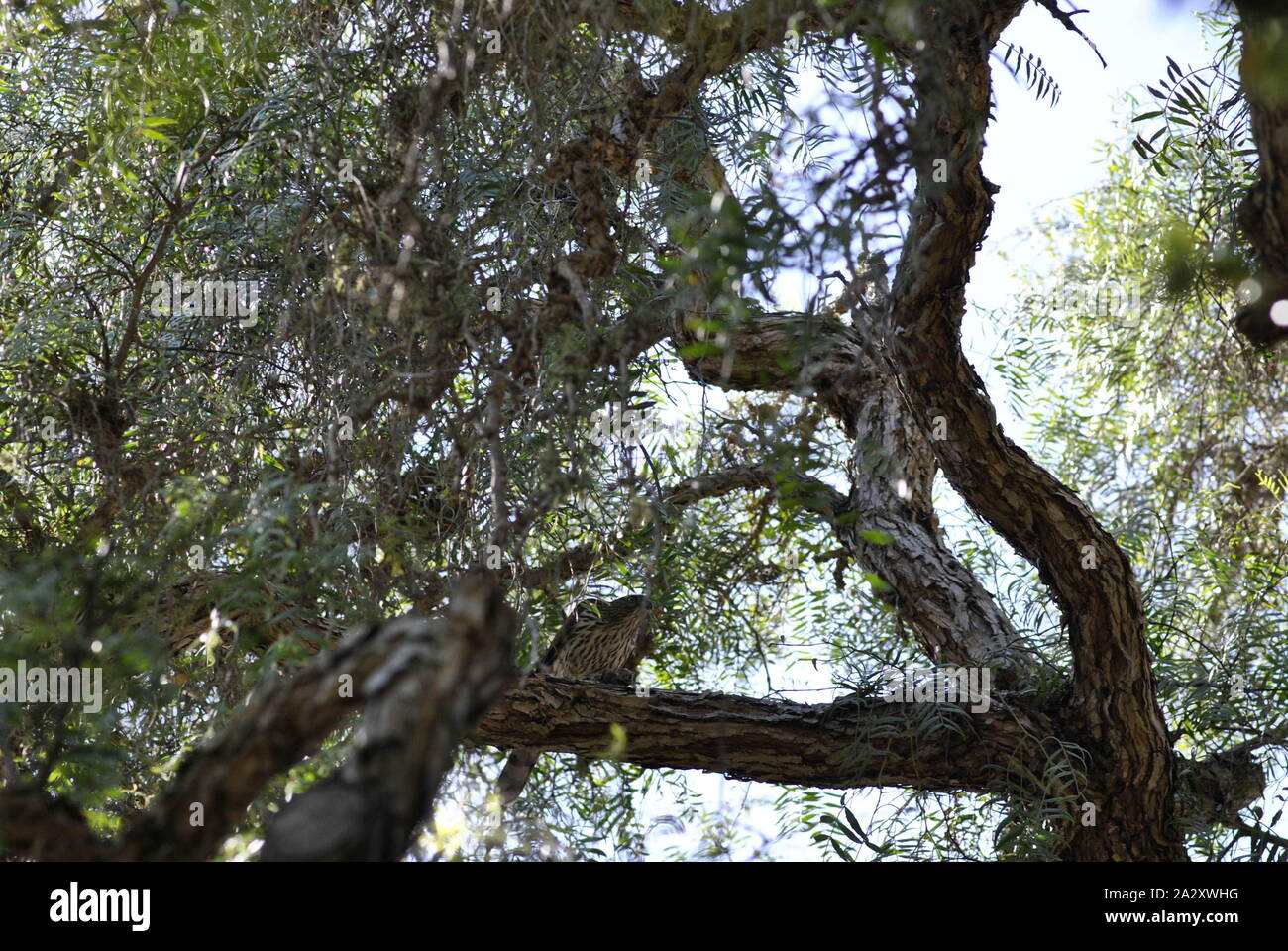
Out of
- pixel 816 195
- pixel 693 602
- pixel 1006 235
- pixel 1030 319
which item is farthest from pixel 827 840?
pixel 1006 235

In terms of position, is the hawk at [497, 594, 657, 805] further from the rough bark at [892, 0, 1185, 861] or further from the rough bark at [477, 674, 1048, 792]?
the rough bark at [892, 0, 1185, 861]

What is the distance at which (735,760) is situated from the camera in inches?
113

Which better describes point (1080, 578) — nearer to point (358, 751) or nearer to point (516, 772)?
point (516, 772)

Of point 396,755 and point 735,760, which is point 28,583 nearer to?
point 396,755

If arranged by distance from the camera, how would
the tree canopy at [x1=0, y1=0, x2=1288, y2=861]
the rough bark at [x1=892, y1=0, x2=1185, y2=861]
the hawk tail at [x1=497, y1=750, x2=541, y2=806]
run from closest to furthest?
the tree canopy at [x1=0, y1=0, x2=1288, y2=861] < the rough bark at [x1=892, y1=0, x2=1185, y2=861] < the hawk tail at [x1=497, y1=750, x2=541, y2=806]

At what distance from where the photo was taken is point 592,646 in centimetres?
334

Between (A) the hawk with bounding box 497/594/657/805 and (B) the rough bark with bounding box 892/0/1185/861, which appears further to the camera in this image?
(A) the hawk with bounding box 497/594/657/805

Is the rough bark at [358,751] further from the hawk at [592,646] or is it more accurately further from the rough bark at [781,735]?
the hawk at [592,646]

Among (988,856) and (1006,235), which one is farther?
(1006,235)

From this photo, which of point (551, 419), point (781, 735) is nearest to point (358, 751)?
point (551, 419)

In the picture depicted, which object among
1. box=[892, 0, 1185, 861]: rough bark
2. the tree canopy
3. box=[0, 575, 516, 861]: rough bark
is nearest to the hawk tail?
the tree canopy

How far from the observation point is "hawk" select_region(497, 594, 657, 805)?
325 cm

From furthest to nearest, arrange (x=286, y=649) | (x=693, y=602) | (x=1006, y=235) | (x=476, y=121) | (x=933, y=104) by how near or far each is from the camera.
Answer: (x=1006, y=235) < (x=693, y=602) < (x=476, y=121) < (x=286, y=649) < (x=933, y=104)

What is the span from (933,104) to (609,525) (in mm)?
1414
